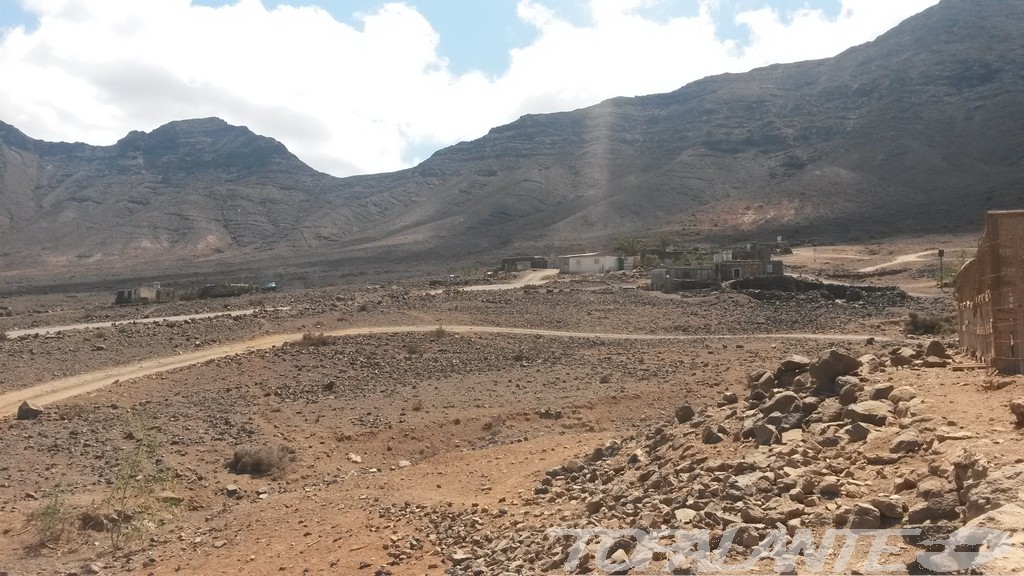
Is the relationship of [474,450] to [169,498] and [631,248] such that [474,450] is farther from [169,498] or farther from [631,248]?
[631,248]

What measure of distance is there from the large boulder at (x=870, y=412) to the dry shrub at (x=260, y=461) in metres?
10.1

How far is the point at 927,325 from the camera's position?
83.8 feet

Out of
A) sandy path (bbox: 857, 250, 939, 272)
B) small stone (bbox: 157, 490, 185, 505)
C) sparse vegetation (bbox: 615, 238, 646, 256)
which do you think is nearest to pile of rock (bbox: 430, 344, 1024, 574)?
small stone (bbox: 157, 490, 185, 505)

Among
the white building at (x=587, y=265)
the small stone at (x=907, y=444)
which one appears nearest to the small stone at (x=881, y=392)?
the small stone at (x=907, y=444)

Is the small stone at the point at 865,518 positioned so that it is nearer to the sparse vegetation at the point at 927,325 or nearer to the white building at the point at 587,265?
the sparse vegetation at the point at 927,325

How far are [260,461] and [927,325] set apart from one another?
74.2 feet

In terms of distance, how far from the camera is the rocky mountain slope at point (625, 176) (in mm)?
99812

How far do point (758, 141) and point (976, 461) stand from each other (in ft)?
442

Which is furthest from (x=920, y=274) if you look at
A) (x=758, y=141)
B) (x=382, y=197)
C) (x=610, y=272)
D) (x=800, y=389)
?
(x=382, y=197)

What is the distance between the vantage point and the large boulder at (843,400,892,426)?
7207 millimetres

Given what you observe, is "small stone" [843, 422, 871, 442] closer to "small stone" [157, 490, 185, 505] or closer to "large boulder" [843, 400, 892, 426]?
"large boulder" [843, 400, 892, 426]

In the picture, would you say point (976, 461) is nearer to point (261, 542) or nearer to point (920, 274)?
point (261, 542)

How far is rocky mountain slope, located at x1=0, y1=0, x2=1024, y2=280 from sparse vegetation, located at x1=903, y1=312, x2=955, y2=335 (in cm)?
5842

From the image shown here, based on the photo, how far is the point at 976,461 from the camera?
527 centimetres
